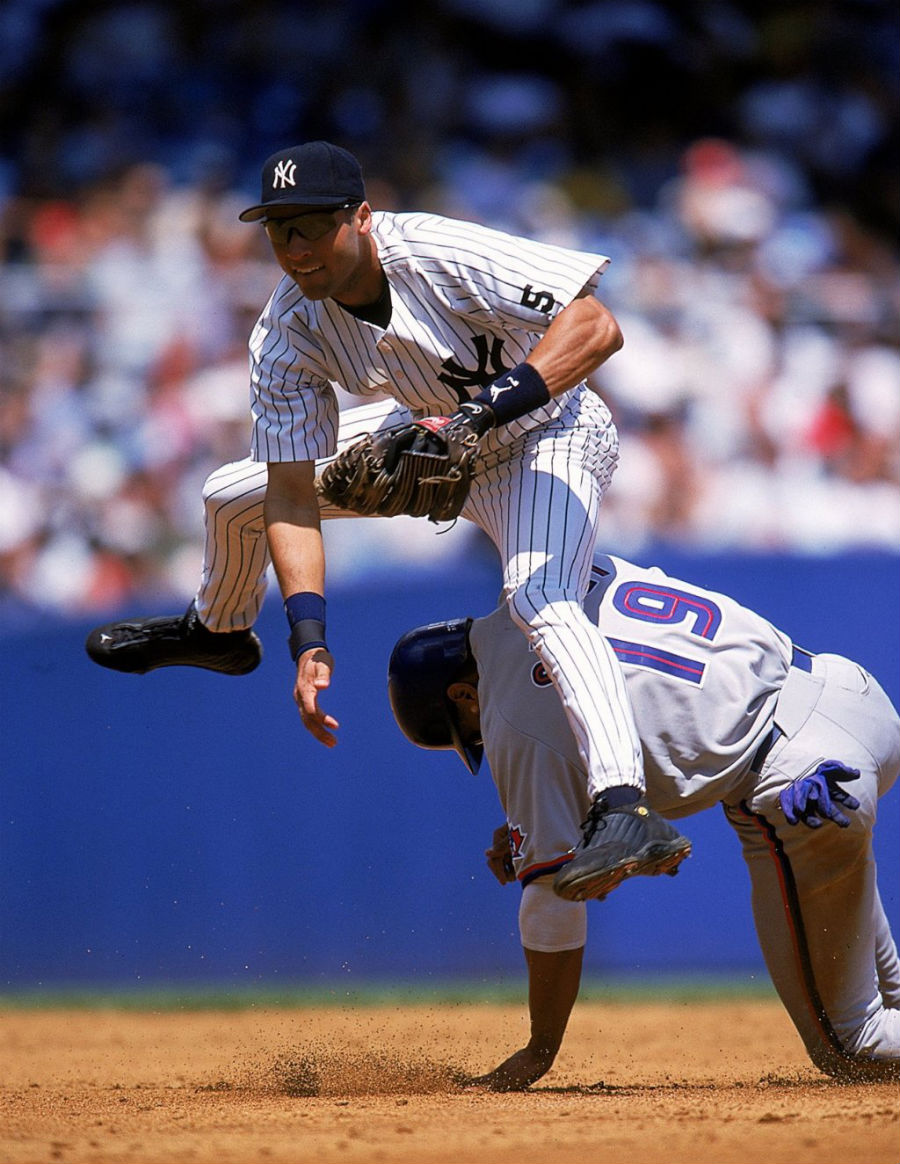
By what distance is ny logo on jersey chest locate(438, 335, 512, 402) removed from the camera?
4.16 meters

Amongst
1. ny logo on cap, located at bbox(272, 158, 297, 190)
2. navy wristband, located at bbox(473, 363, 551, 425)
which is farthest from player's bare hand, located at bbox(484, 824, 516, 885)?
ny logo on cap, located at bbox(272, 158, 297, 190)

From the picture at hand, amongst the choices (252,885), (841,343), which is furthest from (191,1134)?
(841,343)

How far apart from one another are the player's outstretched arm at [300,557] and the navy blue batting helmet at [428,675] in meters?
0.25

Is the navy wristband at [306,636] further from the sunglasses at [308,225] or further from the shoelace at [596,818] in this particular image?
the sunglasses at [308,225]

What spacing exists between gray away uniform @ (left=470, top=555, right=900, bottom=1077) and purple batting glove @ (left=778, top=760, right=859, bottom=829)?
4 cm

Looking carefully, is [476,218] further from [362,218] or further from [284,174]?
[284,174]

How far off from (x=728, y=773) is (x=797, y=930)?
0.46 meters

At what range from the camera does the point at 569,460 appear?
13.6ft

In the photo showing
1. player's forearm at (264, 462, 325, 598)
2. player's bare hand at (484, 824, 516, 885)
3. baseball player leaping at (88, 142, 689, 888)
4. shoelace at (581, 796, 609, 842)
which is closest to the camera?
shoelace at (581, 796, 609, 842)

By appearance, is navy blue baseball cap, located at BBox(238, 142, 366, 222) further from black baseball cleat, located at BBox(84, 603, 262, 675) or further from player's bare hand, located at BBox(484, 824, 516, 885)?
player's bare hand, located at BBox(484, 824, 516, 885)

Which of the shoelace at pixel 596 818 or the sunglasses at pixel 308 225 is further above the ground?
the sunglasses at pixel 308 225

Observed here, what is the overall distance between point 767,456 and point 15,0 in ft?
Answer: 19.7

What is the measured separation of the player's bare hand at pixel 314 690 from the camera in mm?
3826

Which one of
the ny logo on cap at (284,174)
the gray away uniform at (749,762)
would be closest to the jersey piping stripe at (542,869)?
the gray away uniform at (749,762)
